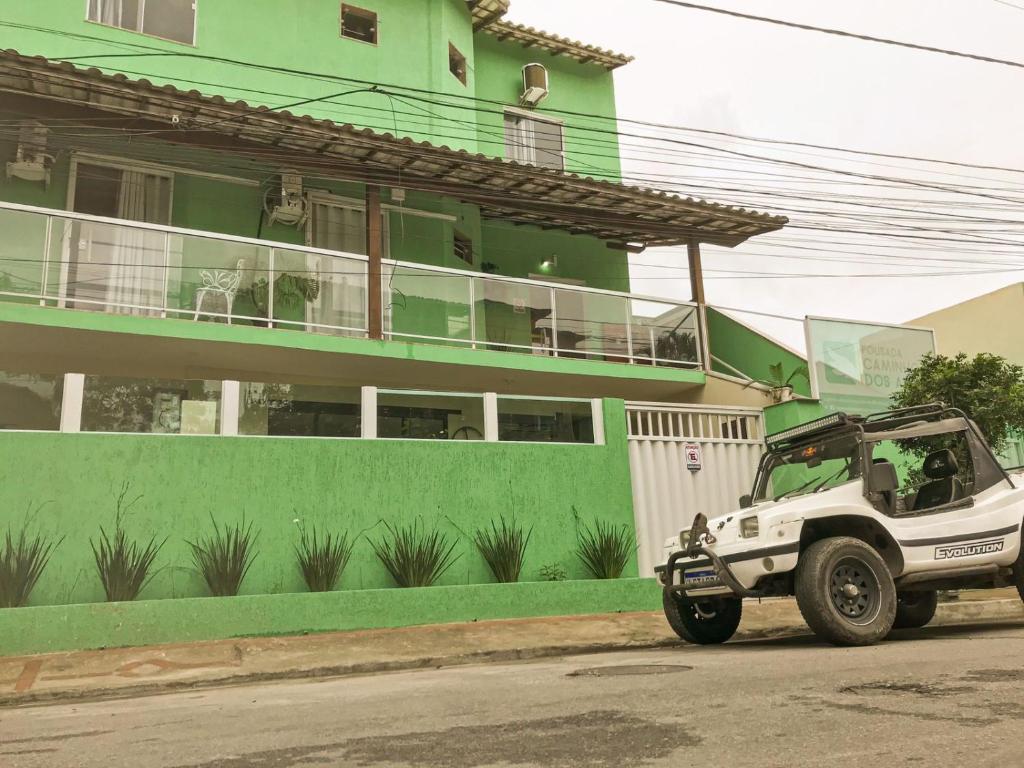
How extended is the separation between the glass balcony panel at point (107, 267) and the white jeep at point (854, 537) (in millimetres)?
7336

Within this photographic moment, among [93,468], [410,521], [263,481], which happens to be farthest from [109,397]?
[410,521]

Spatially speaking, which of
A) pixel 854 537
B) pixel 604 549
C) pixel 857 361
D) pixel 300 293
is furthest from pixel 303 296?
pixel 857 361

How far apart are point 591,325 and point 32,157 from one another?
8.42 m

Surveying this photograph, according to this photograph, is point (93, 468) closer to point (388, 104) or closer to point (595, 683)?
point (595, 683)

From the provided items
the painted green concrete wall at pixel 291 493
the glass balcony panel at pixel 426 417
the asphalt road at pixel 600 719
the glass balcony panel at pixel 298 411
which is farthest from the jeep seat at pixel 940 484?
the glass balcony panel at pixel 298 411

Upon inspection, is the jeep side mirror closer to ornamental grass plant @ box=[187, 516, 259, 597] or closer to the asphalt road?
the asphalt road

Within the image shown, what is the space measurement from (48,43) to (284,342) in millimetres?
6248

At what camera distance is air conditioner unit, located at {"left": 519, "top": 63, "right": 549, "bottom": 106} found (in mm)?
17844

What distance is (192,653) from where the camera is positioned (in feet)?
25.3

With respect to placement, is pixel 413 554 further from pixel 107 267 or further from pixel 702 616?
pixel 107 267

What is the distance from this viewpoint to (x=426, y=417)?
1014 centimetres

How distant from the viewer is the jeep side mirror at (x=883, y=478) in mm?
7297

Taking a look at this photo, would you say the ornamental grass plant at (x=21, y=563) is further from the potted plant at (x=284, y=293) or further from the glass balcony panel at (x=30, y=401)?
the potted plant at (x=284, y=293)

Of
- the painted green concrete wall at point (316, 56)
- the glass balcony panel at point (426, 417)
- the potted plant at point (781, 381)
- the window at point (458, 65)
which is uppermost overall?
the window at point (458, 65)
